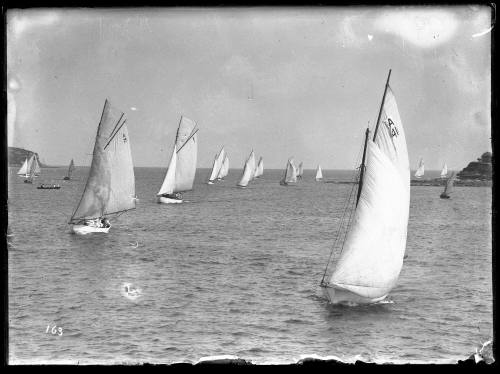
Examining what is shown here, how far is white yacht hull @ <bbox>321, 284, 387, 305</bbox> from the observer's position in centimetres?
2678

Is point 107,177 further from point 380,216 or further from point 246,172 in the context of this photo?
point 246,172

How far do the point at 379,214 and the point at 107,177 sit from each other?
3059cm

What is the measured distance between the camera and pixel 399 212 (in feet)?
84.5

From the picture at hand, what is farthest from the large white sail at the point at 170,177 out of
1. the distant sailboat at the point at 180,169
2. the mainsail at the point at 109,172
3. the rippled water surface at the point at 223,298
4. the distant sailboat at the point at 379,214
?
the distant sailboat at the point at 379,214

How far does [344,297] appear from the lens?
89.0 feet

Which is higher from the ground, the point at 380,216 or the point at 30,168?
the point at 30,168

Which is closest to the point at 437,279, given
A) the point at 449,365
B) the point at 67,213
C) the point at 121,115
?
the point at 449,365

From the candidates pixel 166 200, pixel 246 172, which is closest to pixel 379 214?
pixel 166 200

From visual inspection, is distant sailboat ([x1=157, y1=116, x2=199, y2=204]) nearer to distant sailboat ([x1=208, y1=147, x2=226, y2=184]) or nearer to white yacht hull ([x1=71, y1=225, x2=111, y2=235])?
white yacht hull ([x1=71, y1=225, x2=111, y2=235])

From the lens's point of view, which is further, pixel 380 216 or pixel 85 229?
pixel 85 229

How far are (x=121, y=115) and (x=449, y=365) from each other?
39.0 metres

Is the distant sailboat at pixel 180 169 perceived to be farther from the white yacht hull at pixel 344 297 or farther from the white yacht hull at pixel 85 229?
the white yacht hull at pixel 344 297

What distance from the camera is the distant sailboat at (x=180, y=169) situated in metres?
82.5
